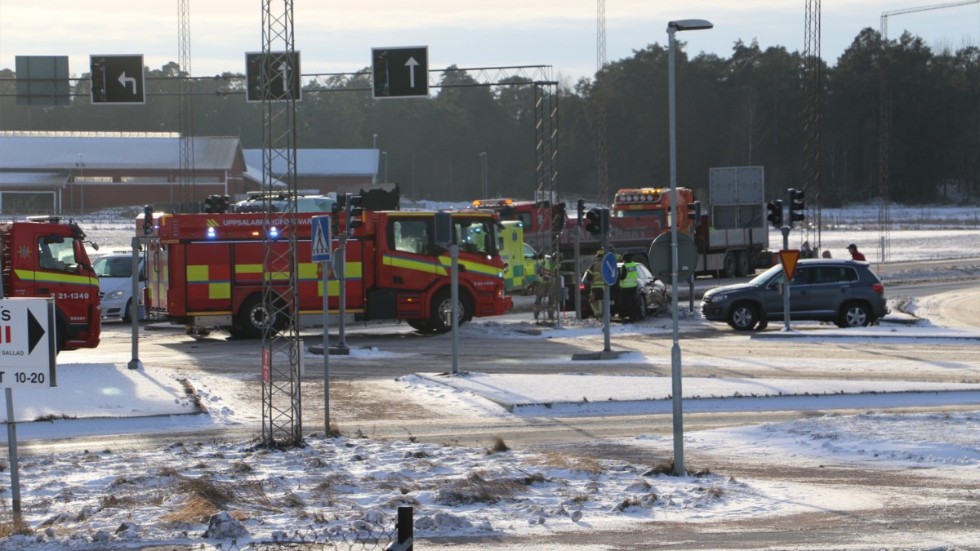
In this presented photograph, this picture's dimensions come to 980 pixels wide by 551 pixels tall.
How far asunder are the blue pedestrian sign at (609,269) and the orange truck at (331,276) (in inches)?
207

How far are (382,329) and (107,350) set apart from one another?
311 inches

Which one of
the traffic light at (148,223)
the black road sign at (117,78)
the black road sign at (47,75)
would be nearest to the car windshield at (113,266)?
the black road sign at (117,78)

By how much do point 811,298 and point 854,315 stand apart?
103cm

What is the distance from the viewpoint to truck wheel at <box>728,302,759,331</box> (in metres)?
32.6

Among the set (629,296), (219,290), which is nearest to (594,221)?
(629,296)

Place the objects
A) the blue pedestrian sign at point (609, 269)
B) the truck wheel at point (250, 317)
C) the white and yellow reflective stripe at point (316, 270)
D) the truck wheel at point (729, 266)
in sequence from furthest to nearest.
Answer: the truck wheel at point (729, 266), the truck wheel at point (250, 317), the white and yellow reflective stripe at point (316, 270), the blue pedestrian sign at point (609, 269)

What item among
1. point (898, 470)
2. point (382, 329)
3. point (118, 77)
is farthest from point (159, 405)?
point (118, 77)

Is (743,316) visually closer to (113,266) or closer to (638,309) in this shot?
(638,309)

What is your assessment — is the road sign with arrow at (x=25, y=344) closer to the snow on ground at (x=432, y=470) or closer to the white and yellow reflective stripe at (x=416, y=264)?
the snow on ground at (x=432, y=470)

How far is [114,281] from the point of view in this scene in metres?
34.3

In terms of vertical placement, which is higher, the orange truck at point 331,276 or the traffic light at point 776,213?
the traffic light at point 776,213

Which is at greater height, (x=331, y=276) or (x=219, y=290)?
(x=331, y=276)

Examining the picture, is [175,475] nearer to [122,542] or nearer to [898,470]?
[122,542]

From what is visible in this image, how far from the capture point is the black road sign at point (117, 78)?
120 feet
